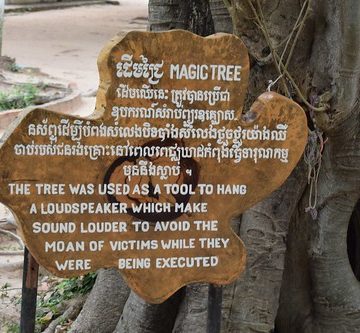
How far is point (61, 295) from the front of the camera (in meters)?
4.95

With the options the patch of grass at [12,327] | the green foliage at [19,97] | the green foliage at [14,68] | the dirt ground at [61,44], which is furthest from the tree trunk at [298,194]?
the green foliage at [14,68]

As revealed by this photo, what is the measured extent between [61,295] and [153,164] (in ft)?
7.80

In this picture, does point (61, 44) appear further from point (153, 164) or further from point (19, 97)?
point (153, 164)

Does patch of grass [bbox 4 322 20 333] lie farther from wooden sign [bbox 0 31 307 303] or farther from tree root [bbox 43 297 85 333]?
wooden sign [bbox 0 31 307 303]

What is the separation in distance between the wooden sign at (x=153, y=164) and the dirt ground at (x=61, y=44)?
2357mm

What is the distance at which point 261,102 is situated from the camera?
2875 mm

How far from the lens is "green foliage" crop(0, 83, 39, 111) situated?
35.2 feet

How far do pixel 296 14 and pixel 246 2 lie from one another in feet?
1.29

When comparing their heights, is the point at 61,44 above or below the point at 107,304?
below

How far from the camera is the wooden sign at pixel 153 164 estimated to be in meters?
2.72

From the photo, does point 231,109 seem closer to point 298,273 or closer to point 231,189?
point 231,189

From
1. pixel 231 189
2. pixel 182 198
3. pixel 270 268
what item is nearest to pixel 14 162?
pixel 182 198

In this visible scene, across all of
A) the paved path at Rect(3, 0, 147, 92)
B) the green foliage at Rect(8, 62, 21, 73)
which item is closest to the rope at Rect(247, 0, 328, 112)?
the paved path at Rect(3, 0, 147, 92)

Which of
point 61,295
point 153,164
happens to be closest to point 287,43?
point 153,164
